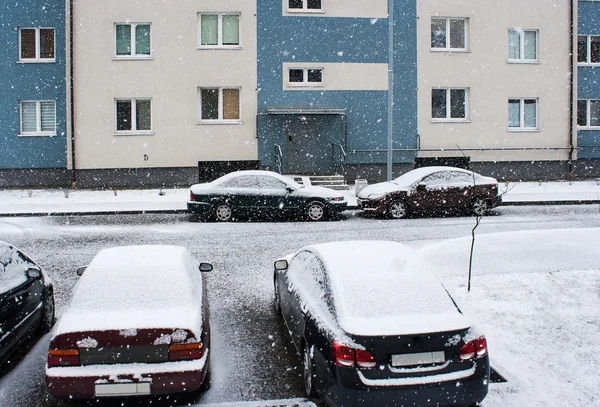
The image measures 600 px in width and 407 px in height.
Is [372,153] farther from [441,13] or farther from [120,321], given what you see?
[120,321]

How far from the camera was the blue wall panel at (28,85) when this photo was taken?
24.9 m

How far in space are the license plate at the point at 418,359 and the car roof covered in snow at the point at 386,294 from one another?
185 mm

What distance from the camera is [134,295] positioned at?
5648 millimetres

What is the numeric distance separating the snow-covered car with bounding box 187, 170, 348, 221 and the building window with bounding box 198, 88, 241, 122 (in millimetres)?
8665

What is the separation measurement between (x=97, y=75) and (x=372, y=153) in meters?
11.8

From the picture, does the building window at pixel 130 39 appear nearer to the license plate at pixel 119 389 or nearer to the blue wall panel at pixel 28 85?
the blue wall panel at pixel 28 85

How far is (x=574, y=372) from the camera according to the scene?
19.9 ft

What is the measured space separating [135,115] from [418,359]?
2181cm

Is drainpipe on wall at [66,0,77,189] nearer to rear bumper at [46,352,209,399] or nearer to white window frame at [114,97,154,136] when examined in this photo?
white window frame at [114,97,154,136]

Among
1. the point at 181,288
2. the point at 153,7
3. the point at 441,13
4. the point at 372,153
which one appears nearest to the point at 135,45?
the point at 153,7

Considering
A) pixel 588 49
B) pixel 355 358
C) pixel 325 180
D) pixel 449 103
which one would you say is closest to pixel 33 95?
pixel 325 180

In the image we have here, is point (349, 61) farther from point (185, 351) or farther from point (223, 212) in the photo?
point (185, 351)

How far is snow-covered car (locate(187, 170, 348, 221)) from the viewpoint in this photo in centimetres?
1644

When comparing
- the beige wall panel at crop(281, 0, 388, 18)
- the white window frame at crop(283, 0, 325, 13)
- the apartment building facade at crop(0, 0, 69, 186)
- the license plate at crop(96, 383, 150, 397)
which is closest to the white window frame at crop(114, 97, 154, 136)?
the apartment building facade at crop(0, 0, 69, 186)
